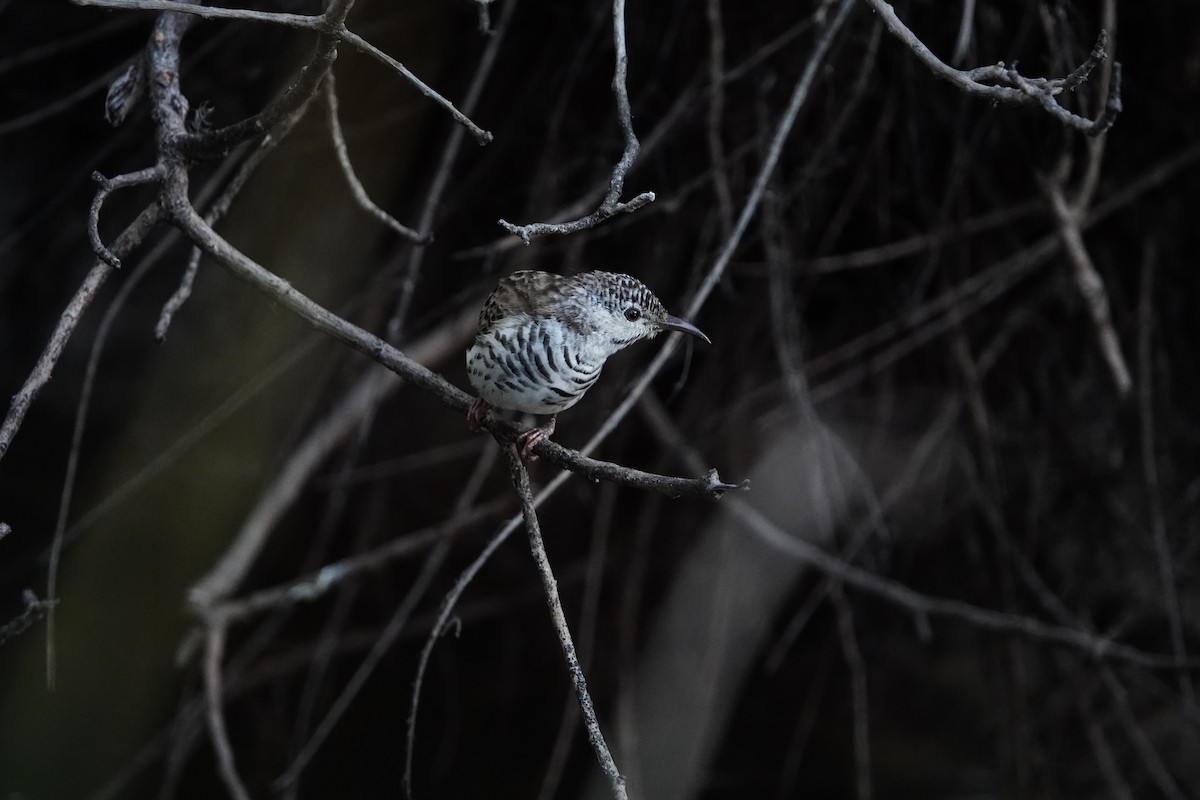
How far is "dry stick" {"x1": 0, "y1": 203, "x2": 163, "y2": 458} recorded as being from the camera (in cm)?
155

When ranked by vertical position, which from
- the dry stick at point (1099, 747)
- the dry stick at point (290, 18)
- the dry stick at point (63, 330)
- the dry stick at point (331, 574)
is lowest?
the dry stick at point (1099, 747)

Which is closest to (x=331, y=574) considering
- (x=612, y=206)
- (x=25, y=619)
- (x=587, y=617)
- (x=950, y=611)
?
(x=587, y=617)

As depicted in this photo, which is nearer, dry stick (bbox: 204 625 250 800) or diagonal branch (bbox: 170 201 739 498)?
diagonal branch (bbox: 170 201 739 498)

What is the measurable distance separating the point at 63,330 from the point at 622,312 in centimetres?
103

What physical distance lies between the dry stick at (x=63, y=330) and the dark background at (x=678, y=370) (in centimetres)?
90

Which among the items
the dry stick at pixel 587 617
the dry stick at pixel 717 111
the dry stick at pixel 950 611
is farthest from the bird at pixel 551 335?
the dry stick at pixel 950 611

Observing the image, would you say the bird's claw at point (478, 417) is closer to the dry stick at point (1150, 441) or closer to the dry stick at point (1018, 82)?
the dry stick at point (1018, 82)

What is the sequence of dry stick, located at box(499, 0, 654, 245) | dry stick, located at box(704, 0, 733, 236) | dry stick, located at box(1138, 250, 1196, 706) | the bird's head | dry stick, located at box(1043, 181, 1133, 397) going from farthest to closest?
dry stick, located at box(1138, 250, 1196, 706) < dry stick, located at box(704, 0, 733, 236) < dry stick, located at box(1043, 181, 1133, 397) < the bird's head < dry stick, located at box(499, 0, 654, 245)

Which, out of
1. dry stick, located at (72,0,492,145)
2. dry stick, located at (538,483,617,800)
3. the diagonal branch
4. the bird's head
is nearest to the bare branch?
the diagonal branch

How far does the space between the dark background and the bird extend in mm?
439

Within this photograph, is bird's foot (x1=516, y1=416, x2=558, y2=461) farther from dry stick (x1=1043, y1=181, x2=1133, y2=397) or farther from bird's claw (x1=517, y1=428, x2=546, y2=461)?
dry stick (x1=1043, y1=181, x2=1133, y2=397)

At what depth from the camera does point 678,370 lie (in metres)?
3.65

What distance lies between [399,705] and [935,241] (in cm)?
296

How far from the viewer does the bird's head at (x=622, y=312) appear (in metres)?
2.20
